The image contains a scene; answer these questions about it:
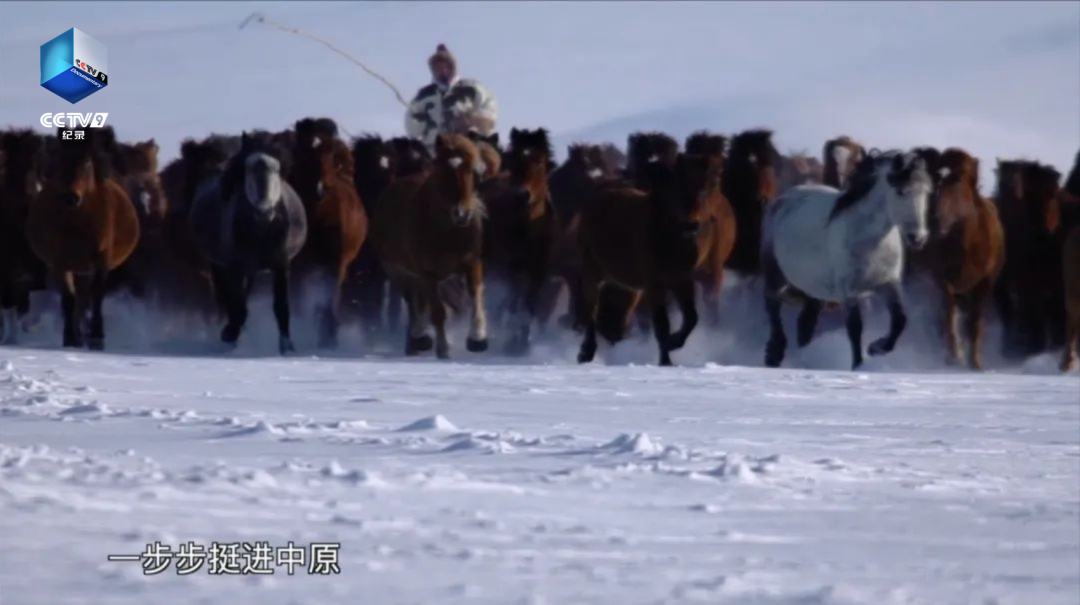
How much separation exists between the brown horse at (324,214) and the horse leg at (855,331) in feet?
15.3

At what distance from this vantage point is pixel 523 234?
19.0 m

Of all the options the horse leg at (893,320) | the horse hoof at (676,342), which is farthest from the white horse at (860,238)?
the horse hoof at (676,342)

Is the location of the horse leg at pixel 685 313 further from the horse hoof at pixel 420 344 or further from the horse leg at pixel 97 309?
the horse leg at pixel 97 309

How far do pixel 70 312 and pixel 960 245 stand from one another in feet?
24.7

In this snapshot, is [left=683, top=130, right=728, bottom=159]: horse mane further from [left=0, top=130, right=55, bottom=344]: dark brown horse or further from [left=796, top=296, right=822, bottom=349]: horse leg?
[left=0, top=130, right=55, bottom=344]: dark brown horse

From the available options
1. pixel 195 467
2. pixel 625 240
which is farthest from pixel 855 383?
pixel 195 467

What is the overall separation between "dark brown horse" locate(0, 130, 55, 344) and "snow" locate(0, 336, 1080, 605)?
20.9 feet

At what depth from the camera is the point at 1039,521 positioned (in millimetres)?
8477

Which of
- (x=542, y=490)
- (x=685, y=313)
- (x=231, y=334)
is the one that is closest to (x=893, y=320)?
(x=685, y=313)

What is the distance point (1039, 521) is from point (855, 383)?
6.42 meters

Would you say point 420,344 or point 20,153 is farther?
point 20,153

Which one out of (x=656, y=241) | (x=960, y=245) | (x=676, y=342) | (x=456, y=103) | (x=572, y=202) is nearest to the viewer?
(x=676, y=342)

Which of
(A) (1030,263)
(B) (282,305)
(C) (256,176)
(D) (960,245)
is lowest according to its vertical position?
(B) (282,305)

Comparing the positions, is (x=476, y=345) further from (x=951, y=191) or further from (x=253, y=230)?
(x=951, y=191)
